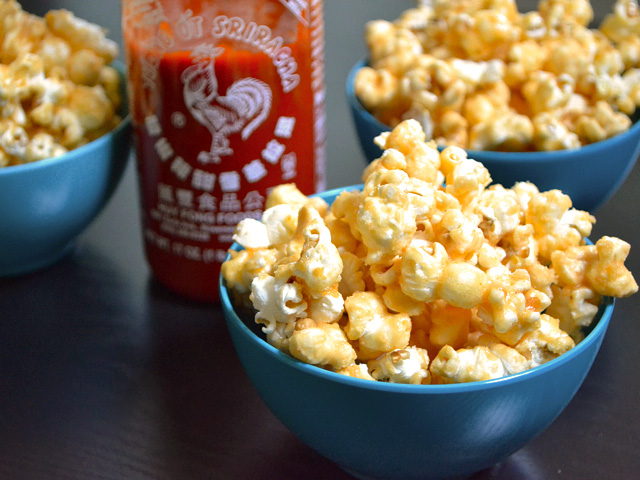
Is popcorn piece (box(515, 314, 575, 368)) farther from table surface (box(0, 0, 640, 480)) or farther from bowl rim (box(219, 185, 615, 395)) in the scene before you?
table surface (box(0, 0, 640, 480))

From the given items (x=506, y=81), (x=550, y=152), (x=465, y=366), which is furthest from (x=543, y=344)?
(x=506, y=81)

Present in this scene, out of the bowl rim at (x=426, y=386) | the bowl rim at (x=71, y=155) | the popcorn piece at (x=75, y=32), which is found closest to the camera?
the bowl rim at (x=426, y=386)

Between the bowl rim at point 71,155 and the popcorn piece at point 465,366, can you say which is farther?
the bowl rim at point 71,155

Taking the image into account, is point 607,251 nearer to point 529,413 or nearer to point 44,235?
point 529,413

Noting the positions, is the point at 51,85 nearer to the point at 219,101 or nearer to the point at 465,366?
the point at 219,101

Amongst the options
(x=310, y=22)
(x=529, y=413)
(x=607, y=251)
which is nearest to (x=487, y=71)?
(x=310, y=22)

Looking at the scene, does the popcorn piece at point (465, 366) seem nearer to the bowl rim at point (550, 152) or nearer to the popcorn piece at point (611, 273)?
the popcorn piece at point (611, 273)

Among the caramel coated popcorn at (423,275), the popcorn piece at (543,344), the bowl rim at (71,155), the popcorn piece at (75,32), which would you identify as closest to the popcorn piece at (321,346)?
the caramel coated popcorn at (423,275)
